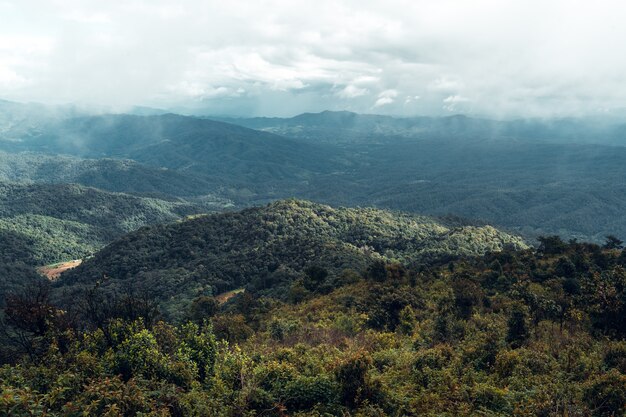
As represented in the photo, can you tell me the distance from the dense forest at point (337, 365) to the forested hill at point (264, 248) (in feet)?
152

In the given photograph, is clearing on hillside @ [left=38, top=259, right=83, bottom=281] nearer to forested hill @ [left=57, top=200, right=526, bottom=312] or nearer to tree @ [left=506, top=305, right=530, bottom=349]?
forested hill @ [left=57, top=200, right=526, bottom=312]

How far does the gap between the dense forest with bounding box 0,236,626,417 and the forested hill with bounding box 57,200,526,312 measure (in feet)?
152

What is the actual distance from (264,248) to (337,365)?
298ft

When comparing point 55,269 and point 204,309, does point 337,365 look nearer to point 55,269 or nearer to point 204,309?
point 204,309

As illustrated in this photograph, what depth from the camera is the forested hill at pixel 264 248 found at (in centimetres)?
9538

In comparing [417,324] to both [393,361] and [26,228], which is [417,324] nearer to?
[393,361]

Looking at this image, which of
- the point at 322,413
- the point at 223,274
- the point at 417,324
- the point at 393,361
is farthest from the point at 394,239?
the point at 322,413

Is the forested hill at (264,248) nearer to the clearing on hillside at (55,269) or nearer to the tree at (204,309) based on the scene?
the tree at (204,309)

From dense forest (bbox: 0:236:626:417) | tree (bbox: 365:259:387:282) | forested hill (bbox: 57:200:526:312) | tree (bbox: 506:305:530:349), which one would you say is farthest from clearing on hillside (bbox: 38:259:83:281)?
tree (bbox: 506:305:530:349)

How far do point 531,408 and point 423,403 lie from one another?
4.51 metres

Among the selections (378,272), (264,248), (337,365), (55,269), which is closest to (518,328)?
(337,365)

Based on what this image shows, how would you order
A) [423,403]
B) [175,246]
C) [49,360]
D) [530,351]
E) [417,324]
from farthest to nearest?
1. [175,246]
2. [417,324]
3. [530,351]
4. [49,360]
5. [423,403]

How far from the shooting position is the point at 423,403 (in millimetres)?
19094

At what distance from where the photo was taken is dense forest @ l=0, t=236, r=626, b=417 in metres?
17.0
